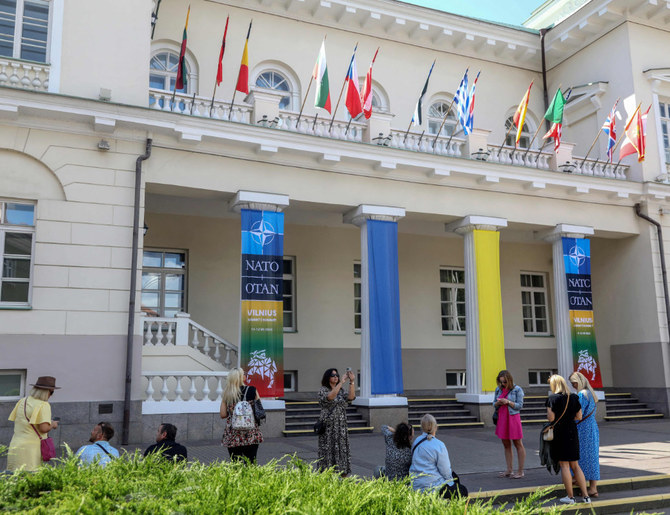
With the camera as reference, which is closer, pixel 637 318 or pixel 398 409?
pixel 398 409

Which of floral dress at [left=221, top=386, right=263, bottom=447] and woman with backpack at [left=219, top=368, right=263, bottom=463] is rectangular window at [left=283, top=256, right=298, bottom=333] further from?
floral dress at [left=221, top=386, right=263, bottom=447]

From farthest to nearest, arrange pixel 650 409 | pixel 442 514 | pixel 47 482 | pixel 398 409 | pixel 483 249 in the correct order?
pixel 650 409
pixel 483 249
pixel 398 409
pixel 47 482
pixel 442 514

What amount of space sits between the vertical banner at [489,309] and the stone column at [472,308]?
0.34 feet

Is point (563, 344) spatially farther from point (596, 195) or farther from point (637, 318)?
point (596, 195)

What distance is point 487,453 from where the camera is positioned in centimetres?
1216

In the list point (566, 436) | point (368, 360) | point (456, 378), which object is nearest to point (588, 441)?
point (566, 436)

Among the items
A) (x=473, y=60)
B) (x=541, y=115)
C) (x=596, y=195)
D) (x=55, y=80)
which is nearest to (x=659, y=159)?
(x=596, y=195)

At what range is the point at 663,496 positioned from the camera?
8.65 metres

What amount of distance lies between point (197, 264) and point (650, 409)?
14053mm

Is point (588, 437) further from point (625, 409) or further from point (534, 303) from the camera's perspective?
point (534, 303)

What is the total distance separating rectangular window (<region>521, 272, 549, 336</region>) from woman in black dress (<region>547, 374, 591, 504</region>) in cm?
1416

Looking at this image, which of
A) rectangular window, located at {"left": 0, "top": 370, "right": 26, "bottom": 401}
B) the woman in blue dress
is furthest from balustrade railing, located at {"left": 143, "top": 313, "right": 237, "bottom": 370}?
the woman in blue dress

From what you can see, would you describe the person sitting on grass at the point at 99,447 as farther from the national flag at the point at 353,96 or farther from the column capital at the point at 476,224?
the column capital at the point at 476,224

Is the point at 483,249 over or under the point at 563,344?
over
